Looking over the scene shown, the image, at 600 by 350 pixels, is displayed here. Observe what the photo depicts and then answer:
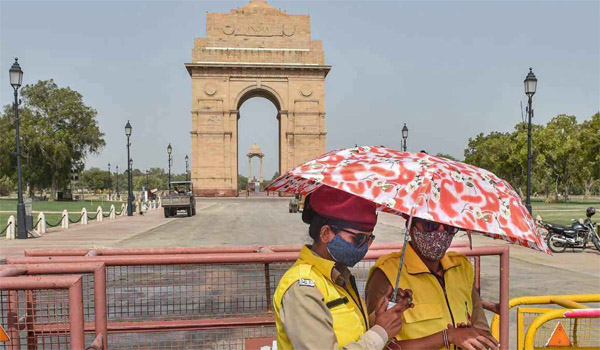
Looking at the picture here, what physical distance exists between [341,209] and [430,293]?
2.79ft

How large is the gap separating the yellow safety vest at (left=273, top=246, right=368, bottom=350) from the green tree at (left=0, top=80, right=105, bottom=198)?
229ft

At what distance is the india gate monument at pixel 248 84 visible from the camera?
220 ft

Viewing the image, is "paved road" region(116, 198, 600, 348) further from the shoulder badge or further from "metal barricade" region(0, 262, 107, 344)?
"metal barricade" region(0, 262, 107, 344)

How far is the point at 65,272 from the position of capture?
12.4 feet

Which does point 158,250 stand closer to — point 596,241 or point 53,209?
point 596,241

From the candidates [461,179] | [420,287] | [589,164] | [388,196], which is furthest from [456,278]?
[589,164]

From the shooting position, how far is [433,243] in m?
2.87

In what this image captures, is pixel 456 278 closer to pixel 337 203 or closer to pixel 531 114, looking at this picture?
pixel 337 203

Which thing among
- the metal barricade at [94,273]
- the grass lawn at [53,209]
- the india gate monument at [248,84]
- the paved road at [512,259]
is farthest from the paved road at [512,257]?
the india gate monument at [248,84]

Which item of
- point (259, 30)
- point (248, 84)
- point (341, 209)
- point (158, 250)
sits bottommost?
point (158, 250)

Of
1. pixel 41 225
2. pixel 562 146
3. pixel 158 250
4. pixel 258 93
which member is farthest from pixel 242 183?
pixel 158 250

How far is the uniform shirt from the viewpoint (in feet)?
7.12

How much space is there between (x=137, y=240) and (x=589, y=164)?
5362 cm

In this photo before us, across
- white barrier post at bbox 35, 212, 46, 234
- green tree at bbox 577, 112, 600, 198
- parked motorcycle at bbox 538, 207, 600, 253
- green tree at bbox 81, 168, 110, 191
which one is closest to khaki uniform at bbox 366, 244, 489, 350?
parked motorcycle at bbox 538, 207, 600, 253
